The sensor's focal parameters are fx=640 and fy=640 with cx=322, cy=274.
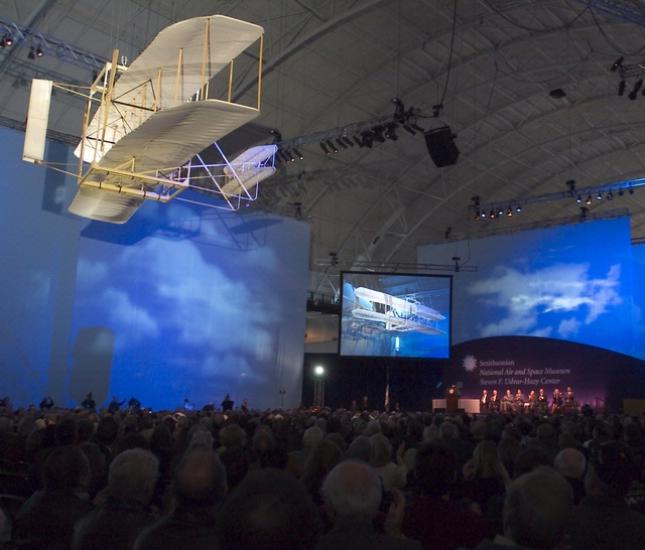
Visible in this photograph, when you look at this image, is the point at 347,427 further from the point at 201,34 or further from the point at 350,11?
the point at 350,11

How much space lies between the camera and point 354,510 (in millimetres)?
1860

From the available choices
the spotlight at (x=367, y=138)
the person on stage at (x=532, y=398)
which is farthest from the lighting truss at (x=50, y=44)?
the person on stage at (x=532, y=398)

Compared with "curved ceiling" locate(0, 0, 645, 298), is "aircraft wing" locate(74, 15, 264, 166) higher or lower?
lower

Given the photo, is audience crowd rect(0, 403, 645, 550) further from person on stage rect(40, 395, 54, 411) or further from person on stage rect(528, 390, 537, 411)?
person on stage rect(528, 390, 537, 411)

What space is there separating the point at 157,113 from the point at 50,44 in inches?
309

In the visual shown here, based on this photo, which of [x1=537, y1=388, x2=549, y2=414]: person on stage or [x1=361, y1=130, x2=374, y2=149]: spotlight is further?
[x1=537, y1=388, x2=549, y2=414]: person on stage

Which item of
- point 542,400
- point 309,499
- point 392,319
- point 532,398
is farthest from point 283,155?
point 309,499

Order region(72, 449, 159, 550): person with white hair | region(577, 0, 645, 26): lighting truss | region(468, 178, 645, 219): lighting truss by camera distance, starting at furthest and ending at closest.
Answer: region(468, 178, 645, 219): lighting truss → region(577, 0, 645, 26): lighting truss → region(72, 449, 159, 550): person with white hair

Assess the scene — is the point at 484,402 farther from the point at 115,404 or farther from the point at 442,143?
the point at 115,404

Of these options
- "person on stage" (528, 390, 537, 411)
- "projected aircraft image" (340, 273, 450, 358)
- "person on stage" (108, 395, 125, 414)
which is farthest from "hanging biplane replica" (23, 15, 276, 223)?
"person on stage" (528, 390, 537, 411)

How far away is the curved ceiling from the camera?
1862 cm

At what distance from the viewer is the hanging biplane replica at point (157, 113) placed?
9.02 m

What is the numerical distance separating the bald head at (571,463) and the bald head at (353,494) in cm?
246

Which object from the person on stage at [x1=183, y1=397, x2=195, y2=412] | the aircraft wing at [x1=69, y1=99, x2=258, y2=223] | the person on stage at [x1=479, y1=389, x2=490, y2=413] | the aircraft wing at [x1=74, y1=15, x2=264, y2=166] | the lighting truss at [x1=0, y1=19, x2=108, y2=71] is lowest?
the person on stage at [x1=183, y1=397, x2=195, y2=412]
